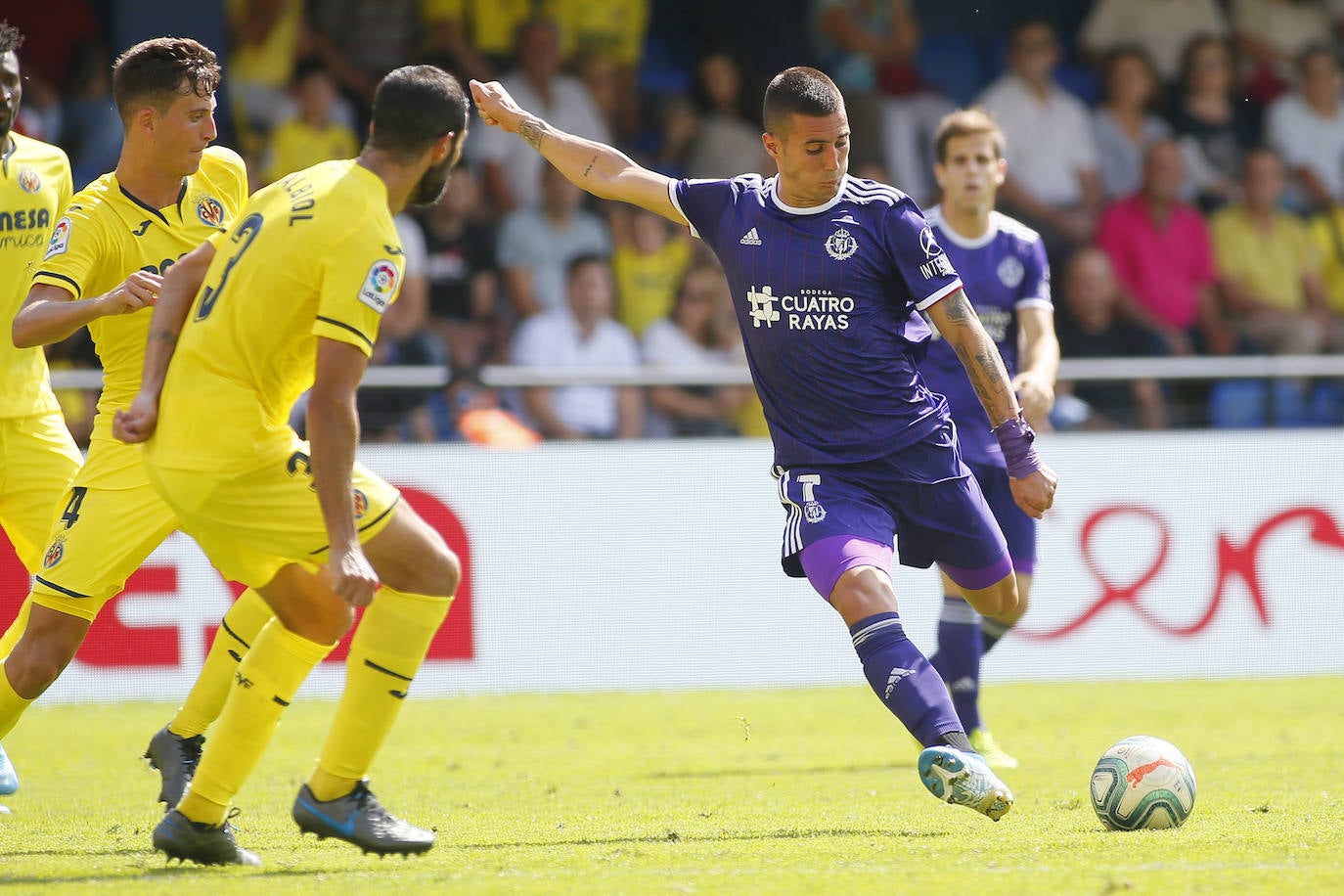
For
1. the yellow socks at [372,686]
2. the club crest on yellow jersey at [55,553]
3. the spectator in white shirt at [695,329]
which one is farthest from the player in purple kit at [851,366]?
the spectator in white shirt at [695,329]

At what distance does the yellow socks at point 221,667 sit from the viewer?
6.00 meters

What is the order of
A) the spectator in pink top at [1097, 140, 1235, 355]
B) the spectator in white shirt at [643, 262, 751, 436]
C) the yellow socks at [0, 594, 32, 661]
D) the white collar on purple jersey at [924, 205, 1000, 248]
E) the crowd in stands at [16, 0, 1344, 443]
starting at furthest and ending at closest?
the spectator in pink top at [1097, 140, 1235, 355] → the spectator in white shirt at [643, 262, 751, 436] → the crowd in stands at [16, 0, 1344, 443] → the white collar on purple jersey at [924, 205, 1000, 248] → the yellow socks at [0, 594, 32, 661]

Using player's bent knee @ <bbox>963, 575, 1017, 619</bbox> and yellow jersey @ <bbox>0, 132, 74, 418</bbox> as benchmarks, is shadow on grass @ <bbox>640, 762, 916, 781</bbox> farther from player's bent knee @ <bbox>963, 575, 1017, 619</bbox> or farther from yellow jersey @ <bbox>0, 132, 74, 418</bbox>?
yellow jersey @ <bbox>0, 132, 74, 418</bbox>

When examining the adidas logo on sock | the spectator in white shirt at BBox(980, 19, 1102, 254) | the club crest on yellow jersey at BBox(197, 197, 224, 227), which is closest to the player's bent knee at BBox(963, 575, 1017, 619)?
the adidas logo on sock

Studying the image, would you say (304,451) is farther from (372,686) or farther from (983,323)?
(983,323)

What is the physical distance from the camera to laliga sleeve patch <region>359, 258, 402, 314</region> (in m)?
4.50

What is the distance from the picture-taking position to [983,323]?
760cm

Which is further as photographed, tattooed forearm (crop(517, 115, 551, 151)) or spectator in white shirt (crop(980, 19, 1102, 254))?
spectator in white shirt (crop(980, 19, 1102, 254))

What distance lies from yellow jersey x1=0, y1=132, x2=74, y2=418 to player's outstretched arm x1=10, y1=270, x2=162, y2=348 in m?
0.90

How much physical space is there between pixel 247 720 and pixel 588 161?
250 cm

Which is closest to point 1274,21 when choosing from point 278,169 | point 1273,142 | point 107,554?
point 1273,142

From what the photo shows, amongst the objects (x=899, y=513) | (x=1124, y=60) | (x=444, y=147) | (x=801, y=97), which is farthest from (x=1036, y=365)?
(x=1124, y=60)

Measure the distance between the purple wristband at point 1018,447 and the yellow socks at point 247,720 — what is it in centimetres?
232

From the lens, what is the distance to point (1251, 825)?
5559mm
